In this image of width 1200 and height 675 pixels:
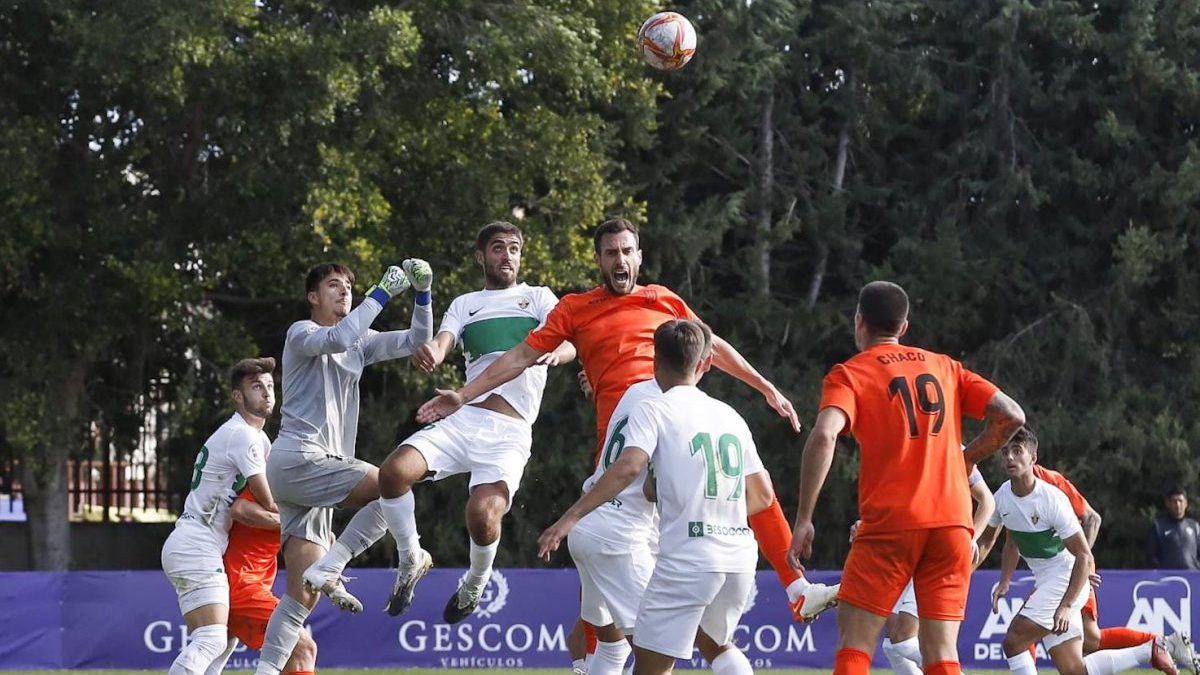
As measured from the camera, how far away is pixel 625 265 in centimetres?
880

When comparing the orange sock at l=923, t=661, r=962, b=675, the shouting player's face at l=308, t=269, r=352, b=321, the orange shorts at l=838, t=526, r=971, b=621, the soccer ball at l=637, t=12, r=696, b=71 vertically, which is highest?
the soccer ball at l=637, t=12, r=696, b=71

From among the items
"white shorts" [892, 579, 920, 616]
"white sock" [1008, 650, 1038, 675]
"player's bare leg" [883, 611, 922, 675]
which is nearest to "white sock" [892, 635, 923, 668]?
"player's bare leg" [883, 611, 922, 675]

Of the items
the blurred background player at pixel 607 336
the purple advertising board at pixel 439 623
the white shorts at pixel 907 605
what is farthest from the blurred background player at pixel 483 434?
the purple advertising board at pixel 439 623

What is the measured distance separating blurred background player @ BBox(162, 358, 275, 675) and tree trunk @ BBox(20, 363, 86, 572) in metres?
11.9

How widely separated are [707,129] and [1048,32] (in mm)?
5107

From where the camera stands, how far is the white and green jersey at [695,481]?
721 centimetres

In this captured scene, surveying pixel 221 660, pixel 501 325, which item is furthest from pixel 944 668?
pixel 221 660

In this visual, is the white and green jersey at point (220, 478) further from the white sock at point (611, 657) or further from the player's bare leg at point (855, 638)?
the player's bare leg at point (855, 638)

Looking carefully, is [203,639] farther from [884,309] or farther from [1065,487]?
[1065,487]

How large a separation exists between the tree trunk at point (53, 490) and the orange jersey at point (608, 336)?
548 inches

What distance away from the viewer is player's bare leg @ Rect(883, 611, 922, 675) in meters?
11.2

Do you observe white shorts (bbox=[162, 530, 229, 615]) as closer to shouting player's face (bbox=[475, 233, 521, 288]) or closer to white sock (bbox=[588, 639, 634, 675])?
shouting player's face (bbox=[475, 233, 521, 288])

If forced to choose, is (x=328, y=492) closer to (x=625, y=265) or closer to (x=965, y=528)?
(x=625, y=265)

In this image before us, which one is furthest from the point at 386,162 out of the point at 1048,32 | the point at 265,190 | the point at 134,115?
the point at 1048,32
